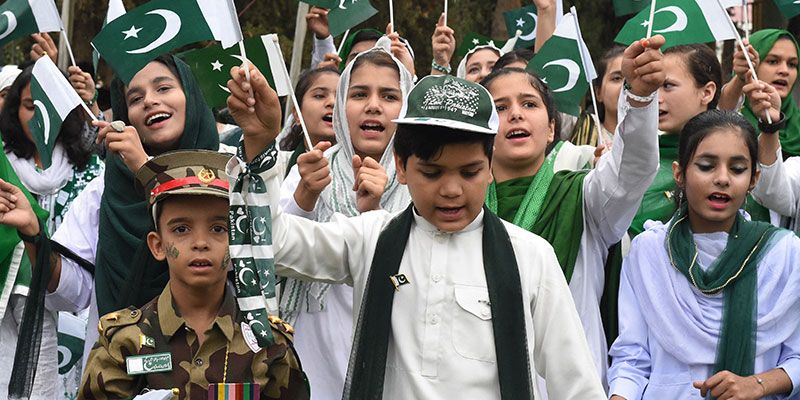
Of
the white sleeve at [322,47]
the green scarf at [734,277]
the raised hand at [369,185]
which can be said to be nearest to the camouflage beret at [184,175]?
the raised hand at [369,185]

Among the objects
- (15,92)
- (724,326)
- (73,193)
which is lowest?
(724,326)

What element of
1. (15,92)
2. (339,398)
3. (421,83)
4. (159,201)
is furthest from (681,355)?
(15,92)

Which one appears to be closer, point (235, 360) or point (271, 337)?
point (271, 337)

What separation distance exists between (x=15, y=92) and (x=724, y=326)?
14.3 ft

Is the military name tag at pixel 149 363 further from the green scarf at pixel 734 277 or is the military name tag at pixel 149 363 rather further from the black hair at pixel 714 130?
the black hair at pixel 714 130

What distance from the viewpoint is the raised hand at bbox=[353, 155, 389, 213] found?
3.87 meters

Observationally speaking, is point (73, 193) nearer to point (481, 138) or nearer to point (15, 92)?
point (15, 92)

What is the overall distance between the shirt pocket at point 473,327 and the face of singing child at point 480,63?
389cm

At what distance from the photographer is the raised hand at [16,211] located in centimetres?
415

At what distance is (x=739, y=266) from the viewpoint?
171 inches

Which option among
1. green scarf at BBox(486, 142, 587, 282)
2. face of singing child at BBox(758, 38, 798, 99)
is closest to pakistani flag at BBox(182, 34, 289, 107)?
green scarf at BBox(486, 142, 587, 282)

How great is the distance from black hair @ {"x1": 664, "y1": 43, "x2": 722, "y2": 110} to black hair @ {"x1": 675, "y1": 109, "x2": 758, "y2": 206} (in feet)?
2.83

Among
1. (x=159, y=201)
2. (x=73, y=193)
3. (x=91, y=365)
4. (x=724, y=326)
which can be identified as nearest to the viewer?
(x=91, y=365)

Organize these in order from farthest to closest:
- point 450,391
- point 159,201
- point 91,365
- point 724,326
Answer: point 724,326
point 159,201
point 91,365
point 450,391
